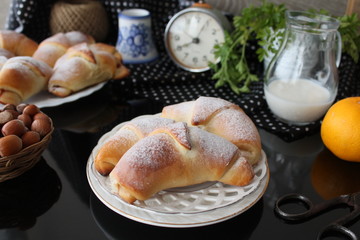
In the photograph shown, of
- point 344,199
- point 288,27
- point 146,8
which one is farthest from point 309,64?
point 146,8

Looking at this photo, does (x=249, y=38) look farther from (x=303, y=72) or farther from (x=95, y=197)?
(x=95, y=197)

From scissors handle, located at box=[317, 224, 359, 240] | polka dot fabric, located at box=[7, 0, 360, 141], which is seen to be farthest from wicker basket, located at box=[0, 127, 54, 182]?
scissors handle, located at box=[317, 224, 359, 240]

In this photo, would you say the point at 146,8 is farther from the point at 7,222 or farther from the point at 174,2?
the point at 7,222

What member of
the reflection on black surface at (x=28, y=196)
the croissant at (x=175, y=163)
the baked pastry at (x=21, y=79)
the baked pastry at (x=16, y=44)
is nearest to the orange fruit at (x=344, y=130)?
the croissant at (x=175, y=163)

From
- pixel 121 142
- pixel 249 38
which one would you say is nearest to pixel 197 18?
pixel 249 38

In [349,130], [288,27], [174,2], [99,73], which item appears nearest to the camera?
[349,130]

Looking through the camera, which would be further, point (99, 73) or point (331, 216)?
point (99, 73)
